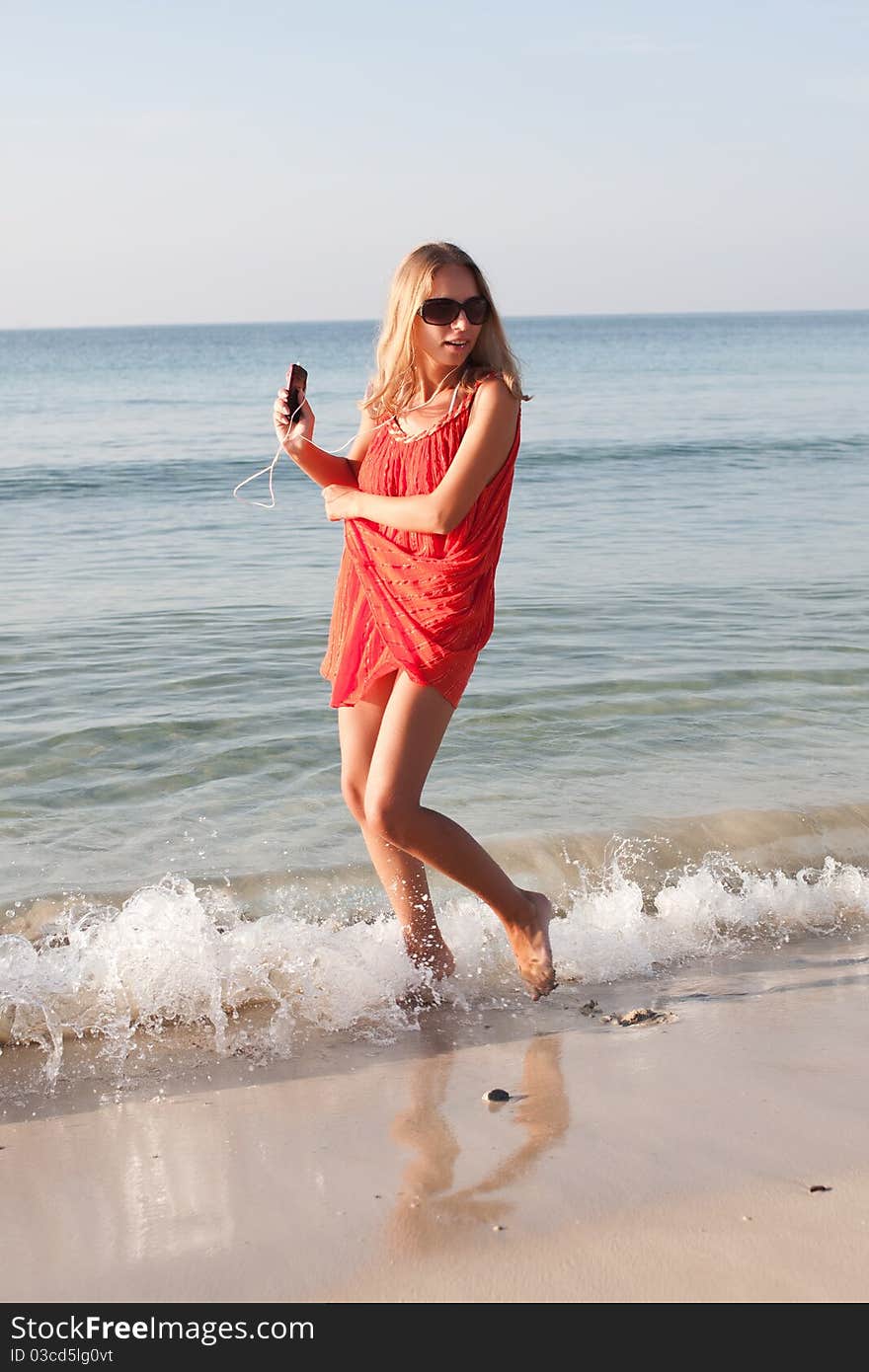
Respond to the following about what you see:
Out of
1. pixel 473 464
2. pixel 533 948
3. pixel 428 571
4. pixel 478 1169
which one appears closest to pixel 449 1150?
pixel 478 1169

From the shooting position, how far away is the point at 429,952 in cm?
393

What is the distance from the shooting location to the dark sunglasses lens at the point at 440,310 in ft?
11.3

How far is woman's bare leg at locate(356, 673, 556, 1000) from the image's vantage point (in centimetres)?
354

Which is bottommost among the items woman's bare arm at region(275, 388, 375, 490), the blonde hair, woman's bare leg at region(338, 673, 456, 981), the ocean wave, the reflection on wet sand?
the ocean wave

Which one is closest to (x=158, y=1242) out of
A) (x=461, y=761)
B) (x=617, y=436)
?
(x=461, y=761)

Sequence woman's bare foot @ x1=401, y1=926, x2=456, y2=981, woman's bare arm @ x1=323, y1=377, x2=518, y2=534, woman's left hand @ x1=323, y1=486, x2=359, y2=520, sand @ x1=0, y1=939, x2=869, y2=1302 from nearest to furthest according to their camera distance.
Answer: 1. sand @ x1=0, y1=939, x2=869, y2=1302
2. woman's bare arm @ x1=323, y1=377, x2=518, y2=534
3. woman's left hand @ x1=323, y1=486, x2=359, y2=520
4. woman's bare foot @ x1=401, y1=926, x2=456, y2=981

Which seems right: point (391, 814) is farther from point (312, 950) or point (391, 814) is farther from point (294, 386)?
point (294, 386)

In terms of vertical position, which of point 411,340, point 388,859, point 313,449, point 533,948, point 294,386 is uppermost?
point 411,340

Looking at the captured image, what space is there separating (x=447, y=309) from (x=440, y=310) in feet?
0.06

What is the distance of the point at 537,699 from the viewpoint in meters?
7.28

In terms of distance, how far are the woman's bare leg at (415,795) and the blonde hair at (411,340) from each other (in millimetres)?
781

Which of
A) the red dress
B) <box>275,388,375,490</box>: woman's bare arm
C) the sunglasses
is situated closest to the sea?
the sunglasses

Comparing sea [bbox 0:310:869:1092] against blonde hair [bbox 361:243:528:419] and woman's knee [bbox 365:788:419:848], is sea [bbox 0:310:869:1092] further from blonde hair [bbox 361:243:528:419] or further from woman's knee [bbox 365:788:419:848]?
woman's knee [bbox 365:788:419:848]

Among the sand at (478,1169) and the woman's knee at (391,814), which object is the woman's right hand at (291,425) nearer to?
the woman's knee at (391,814)
